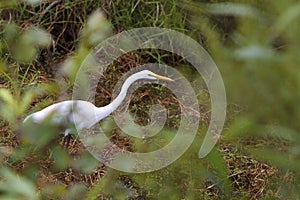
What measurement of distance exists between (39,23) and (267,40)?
7.50 feet

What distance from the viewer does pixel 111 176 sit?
0.79 metres

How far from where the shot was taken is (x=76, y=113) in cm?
103

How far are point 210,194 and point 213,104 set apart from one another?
3.85 ft

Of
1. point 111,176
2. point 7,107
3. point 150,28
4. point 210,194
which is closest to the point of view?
point 111,176

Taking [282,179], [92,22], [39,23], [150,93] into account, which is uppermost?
[92,22]

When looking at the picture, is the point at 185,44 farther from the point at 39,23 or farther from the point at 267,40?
→ the point at 267,40

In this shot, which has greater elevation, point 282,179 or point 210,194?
point 282,179

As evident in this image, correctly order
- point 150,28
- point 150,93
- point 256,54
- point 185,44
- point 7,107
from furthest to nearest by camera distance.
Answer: point 150,28 → point 150,93 → point 185,44 → point 7,107 → point 256,54

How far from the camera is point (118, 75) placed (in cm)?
284

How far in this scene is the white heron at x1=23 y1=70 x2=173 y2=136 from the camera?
79 centimetres

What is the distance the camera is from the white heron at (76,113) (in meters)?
0.79

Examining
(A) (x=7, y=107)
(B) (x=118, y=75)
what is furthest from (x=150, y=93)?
(A) (x=7, y=107)

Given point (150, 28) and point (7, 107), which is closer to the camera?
point (7, 107)

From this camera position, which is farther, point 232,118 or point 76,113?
point 76,113
